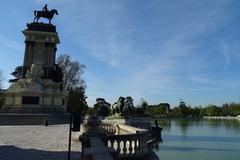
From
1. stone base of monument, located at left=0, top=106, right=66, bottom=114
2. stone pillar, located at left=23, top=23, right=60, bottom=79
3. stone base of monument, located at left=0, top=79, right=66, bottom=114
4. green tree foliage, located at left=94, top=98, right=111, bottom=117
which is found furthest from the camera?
green tree foliage, located at left=94, top=98, right=111, bottom=117

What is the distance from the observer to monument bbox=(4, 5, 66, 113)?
45.8 metres

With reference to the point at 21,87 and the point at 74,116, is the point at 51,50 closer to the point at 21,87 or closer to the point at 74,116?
the point at 21,87

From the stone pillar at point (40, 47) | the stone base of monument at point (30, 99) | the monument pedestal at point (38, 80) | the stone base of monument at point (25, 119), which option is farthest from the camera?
the stone pillar at point (40, 47)

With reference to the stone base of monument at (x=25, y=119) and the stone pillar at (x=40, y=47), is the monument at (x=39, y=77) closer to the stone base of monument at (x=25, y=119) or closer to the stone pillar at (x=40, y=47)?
the stone pillar at (x=40, y=47)

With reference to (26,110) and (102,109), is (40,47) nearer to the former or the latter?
(26,110)

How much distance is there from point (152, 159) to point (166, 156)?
7773 millimetres

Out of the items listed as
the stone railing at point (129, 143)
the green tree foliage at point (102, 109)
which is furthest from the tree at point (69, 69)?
the stone railing at point (129, 143)

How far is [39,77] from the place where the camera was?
4794cm

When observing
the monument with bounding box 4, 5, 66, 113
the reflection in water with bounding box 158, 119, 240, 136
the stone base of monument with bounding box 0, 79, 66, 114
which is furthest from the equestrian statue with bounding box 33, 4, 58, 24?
the reflection in water with bounding box 158, 119, 240, 136

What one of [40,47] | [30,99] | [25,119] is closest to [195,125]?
[40,47]

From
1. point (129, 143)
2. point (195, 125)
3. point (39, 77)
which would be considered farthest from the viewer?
point (195, 125)

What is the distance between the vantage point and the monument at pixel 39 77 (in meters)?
45.8

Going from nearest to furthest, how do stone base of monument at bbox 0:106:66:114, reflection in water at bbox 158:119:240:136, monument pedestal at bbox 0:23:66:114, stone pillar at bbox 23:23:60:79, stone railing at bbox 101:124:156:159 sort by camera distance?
stone railing at bbox 101:124:156:159, stone base of monument at bbox 0:106:66:114, monument pedestal at bbox 0:23:66:114, stone pillar at bbox 23:23:60:79, reflection in water at bbox 158:119:240:136

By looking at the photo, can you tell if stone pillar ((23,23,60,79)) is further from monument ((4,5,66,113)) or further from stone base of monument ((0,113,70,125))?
stone base of monument ((0,113,70,125))
